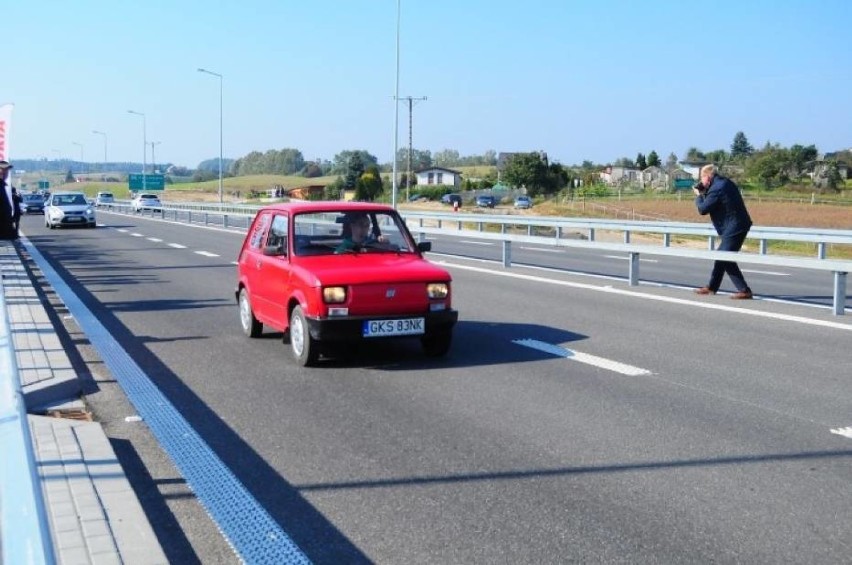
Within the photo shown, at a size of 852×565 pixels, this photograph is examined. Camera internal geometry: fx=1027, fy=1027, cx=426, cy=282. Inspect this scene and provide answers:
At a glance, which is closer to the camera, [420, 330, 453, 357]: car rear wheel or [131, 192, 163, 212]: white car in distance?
[420, 330, 453, 357]: car rear wheel

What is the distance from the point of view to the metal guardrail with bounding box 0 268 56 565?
9.09ft

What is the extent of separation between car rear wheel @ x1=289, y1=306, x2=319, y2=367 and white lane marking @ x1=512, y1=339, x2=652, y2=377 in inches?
96.5

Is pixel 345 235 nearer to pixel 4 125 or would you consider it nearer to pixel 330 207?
pixel 330 207

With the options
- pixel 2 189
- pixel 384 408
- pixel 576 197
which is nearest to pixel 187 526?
pixel 384 408

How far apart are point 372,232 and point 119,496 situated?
18.0ft

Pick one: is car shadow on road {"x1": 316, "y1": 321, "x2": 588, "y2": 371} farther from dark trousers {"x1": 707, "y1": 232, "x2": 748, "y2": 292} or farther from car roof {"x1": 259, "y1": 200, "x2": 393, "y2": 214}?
dark trousers {"x1": 707, "y1": 232, "x2": 748, "y2": 292}

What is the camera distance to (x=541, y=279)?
18.4m

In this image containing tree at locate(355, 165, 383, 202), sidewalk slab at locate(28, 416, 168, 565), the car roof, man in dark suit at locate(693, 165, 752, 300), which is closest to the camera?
sidewalk slab at locate(28, 416, 168, 565)

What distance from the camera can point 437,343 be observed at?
10.0 meters

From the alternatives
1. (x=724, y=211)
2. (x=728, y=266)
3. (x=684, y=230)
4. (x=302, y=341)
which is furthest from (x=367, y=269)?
(x=684, y=230)

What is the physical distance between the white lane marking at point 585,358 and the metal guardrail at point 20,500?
619 cm

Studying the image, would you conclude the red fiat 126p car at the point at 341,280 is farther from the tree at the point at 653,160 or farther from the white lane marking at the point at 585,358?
the tree at the point at 653,160

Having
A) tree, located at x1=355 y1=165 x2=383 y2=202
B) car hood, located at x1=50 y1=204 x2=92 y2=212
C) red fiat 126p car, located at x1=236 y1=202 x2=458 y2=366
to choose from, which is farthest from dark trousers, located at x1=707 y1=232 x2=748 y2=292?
tree, located at x1=355 y1=165 x2=383 y2=202

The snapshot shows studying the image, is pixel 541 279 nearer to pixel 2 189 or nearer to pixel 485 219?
pixel 2 189
